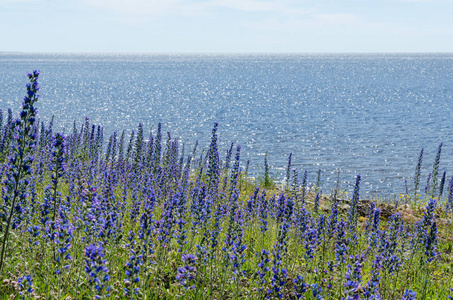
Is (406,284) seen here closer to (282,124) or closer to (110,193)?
(110,193)

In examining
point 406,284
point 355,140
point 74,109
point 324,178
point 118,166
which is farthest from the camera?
point 74,109

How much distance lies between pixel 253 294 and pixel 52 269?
324cm

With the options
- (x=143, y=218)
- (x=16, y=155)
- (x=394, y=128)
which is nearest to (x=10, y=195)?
(x=16, y=155)

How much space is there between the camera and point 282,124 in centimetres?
5053

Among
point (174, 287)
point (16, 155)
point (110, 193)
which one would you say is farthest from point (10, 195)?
point (174, 287)

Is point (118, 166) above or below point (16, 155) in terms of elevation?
below

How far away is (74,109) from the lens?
63719 millimetres

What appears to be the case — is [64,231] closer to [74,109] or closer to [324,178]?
[324,178]

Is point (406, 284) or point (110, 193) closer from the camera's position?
point (110, 193)

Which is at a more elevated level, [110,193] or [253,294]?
[110,193]

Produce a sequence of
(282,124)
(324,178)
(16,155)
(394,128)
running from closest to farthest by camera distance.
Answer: (16,155) → (324,178) → (394,128) → (282,124)

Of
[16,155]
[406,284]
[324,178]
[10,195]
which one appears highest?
[16,155]

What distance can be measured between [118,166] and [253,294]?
845 centimetres

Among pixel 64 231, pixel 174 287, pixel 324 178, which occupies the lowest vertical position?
pixel 324 178
